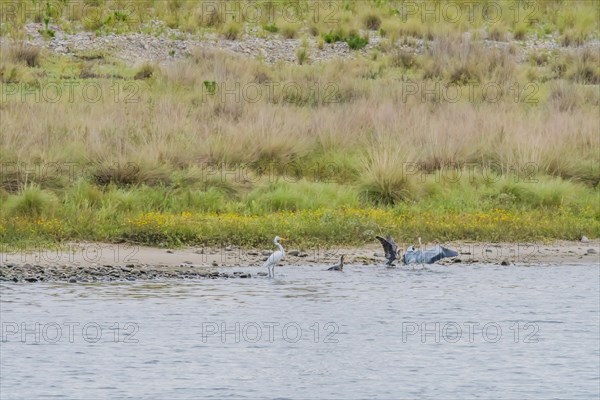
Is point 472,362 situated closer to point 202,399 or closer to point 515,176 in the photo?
point 202,399

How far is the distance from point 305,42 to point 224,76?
18.6ft

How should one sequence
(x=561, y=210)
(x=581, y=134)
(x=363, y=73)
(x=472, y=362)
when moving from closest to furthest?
(x=472, y=362), (x=561, y=210), (x=581, y=134), (x=363, y=73)

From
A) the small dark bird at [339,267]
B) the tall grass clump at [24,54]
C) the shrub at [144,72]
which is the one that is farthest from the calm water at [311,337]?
the tall grass clump at [24,54]

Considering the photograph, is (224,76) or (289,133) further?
(224,76)

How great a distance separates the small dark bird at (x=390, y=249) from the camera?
52.1 ft

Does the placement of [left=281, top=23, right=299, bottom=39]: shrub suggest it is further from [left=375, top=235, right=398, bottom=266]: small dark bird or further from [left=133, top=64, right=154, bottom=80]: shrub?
[left=375, top=235, right=398, bottom=266]: small dark bird

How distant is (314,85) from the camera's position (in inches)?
1045

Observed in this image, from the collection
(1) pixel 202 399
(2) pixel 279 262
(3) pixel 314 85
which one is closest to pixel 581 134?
(3) pixel 314 85

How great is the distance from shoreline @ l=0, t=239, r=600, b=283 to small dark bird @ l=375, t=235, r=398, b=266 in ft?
1.04

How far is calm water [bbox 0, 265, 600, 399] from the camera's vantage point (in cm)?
1126

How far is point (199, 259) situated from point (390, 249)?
2155mm

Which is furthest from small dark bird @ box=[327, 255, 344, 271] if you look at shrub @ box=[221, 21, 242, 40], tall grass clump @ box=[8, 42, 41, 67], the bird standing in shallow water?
shrub @ box=[221, 21, 242, 40]

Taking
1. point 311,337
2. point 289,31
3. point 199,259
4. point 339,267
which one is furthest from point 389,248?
point 289,31

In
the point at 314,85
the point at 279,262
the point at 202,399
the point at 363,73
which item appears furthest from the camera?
the point at 363,73
